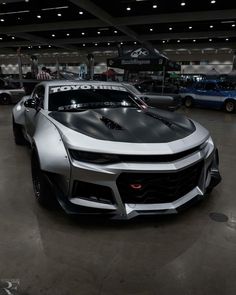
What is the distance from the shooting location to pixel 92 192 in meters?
2.40

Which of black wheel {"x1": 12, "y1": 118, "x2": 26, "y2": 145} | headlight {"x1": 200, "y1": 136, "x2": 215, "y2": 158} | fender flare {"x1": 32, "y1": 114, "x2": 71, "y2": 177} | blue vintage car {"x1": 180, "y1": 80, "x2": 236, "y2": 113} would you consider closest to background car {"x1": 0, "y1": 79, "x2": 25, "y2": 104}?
blue vintage car {"x1": 180, "y1": 80, "x2": 236, "y2": 113}

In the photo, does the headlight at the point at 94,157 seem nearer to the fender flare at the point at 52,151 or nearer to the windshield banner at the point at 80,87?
the fender flare at the point at 52,151

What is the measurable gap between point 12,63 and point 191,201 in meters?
49.4

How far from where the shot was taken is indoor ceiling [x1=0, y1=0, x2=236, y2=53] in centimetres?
1664

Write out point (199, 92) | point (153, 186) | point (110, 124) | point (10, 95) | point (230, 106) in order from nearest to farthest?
point (153, 186) < point (110, 124) < point (230, 106) < point (199, 92) < point (10, 95)

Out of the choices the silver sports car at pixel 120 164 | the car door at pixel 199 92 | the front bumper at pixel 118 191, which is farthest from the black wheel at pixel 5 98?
the front bumper at pixel 118 191

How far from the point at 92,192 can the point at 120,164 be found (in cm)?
35

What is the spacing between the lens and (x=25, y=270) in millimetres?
2014

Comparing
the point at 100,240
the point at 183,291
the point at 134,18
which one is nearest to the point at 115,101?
the point at 100,240

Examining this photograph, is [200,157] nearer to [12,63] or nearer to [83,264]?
[83,264]

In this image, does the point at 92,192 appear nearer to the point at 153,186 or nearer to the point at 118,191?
the point at 118,191

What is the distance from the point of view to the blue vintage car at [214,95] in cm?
1196

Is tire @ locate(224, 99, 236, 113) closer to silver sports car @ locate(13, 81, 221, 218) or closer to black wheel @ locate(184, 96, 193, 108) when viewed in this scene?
black wheel @ locate(184, 96, 193, 108)

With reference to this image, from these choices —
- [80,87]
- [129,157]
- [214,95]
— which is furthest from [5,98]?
[129,157]
